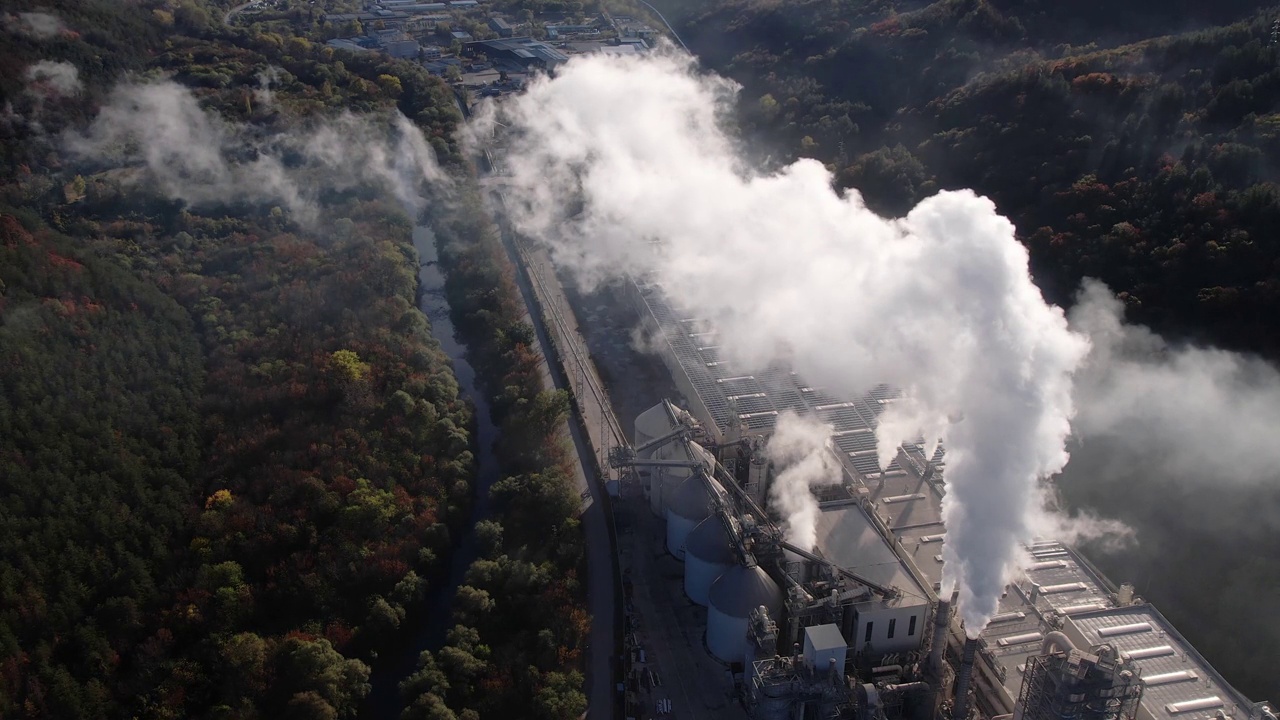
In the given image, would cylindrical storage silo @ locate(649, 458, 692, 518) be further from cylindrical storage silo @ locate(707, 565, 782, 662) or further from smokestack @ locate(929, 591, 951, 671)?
smokestack @ locate(929, 591, 951, 671)

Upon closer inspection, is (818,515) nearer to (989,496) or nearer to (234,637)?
(989,496)

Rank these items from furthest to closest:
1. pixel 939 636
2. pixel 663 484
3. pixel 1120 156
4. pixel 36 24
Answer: pixel 36 24 < pixel 1120 156 < pixel 663 484 < pixel 939 636

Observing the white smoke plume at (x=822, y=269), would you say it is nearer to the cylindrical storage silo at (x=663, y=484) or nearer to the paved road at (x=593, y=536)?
the paved road at (x=593, y=536)

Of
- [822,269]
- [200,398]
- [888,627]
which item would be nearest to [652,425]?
[822,269]

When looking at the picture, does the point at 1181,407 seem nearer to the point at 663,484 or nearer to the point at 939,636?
the point at 939,636

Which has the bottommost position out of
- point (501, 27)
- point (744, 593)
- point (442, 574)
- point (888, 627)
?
point (442, 574)

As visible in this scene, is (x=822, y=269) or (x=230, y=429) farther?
(x=822, y=269)
